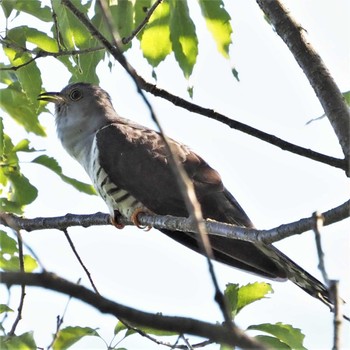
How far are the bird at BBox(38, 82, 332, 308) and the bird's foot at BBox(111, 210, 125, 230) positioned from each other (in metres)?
0.01

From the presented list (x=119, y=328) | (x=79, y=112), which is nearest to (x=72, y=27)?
(x=119, y=328)

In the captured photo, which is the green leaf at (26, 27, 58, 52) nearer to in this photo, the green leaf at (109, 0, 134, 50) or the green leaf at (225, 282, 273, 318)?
the green leaf at (109, 0, 134, 50)

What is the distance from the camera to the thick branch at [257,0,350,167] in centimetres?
254

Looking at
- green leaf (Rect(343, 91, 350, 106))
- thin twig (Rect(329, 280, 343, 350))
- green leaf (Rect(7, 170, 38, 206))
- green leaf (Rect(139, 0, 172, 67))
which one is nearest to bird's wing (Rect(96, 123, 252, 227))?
green leaf (Rect(7, 170, 38, 206))

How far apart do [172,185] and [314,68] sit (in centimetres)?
170

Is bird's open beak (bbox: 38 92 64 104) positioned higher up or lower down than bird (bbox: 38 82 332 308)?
higher up

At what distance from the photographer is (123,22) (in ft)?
10.9

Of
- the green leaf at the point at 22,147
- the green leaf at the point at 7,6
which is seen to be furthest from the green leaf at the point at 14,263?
the green leaf at the point at 7,6

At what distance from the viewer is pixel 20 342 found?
8.51 feet

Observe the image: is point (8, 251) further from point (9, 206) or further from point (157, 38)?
point (157, 38)

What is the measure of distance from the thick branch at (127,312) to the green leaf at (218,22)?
7.52 ft

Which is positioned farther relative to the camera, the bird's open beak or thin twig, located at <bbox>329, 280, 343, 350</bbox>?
the bird's open beak

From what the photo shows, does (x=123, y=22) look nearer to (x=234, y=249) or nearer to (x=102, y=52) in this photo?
(x=102, y=52)

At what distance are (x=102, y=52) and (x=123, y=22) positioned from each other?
163mm
